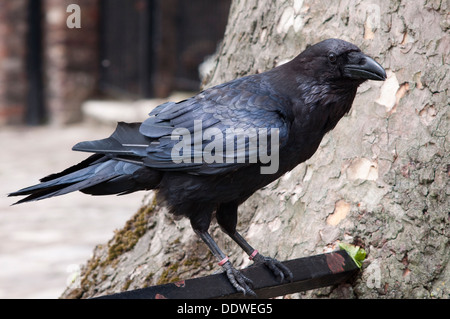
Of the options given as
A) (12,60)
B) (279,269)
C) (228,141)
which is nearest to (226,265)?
(279,269)

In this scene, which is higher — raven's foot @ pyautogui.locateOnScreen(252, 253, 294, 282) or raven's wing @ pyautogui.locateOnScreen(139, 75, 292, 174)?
raven's wing @ pyautogui.locateOnScreen(139, 75, 292, 174)

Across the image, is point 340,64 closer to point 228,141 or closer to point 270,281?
point 228,141

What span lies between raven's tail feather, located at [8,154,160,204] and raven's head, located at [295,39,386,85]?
67cm

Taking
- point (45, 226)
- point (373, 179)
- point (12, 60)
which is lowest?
point (45, 226)

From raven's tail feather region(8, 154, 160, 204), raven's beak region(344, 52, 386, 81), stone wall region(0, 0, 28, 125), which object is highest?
raven's beak region(344, 52, 386, 81)

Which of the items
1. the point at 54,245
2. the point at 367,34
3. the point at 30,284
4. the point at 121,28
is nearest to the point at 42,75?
the point at 121,28

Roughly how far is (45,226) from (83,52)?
4.28m

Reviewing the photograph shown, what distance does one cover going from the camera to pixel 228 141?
7.39ft

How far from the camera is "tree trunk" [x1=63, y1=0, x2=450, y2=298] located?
2.54 meters

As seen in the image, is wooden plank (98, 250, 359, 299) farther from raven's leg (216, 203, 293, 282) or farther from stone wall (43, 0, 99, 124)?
stone wall (43, 0, 99, 124)

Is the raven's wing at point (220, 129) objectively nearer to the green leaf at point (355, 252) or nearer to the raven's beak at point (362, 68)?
the raven's beak at point (362, 68)

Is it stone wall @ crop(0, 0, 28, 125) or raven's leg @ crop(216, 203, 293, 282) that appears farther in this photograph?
stone wall @ crop(0, 0, 28, 125)

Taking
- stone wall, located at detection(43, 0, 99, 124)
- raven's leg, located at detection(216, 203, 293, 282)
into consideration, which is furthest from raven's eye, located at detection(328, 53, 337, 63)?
stone wall, located at detection(43, 0, 99, 124)
